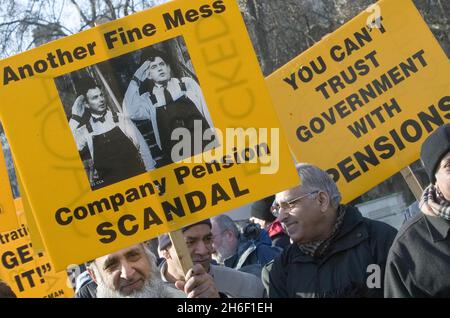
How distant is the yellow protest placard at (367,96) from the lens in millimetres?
5785

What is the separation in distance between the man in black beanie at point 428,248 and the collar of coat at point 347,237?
496 mm

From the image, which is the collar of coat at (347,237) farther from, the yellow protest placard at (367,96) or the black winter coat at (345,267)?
the yellow protest placard at (367,96)

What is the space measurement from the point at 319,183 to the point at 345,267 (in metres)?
0.54

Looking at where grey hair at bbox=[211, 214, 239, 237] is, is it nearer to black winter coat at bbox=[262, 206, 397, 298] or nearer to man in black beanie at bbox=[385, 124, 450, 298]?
black winter coat at bbox=[262, 206, 397, 298]

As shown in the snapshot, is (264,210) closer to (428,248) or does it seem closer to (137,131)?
(137,131)

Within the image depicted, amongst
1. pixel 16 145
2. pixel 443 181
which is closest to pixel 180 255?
pixel 16 145

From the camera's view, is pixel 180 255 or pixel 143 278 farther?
pixel 143 278

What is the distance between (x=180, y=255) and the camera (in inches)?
161

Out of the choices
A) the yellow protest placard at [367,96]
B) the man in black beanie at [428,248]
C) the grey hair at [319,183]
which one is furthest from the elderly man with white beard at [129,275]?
the yellow protest placard at [367,96]

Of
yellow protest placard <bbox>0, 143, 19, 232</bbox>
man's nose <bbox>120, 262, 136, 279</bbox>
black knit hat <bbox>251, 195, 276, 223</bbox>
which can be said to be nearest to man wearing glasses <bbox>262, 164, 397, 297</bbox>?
man's nose <bbox>120, 262, 136, 279</bbox>

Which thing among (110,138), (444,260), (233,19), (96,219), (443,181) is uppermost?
(233,19)

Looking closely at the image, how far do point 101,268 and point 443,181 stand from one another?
1680 mm

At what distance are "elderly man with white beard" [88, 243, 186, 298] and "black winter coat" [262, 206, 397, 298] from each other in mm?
603

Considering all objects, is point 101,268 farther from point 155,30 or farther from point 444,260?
point 444,260
